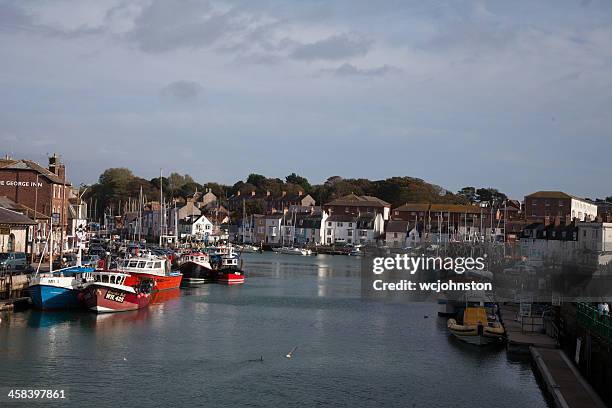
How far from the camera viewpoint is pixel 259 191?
186 meters

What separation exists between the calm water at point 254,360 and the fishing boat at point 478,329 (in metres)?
0.56

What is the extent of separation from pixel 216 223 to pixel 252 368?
126 meters

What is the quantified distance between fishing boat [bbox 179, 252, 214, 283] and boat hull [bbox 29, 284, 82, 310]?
25926mm

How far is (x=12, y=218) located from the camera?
6019 cm

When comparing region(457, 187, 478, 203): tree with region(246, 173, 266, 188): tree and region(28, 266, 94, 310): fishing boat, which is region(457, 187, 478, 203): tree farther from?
region(28, 266, 94, 310): fishing boat

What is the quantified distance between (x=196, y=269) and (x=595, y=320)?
48.5 metres

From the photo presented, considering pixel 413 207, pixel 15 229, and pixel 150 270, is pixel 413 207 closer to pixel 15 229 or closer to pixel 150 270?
pixel 15 229

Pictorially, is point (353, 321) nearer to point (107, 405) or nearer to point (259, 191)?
point (107, 405)

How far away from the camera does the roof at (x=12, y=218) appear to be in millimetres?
59281

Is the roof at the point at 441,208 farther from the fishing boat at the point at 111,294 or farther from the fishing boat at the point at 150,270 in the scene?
the fishing boat at the point at 111,294

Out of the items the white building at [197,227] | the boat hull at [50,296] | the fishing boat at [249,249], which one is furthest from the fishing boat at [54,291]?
the white building at [197,227]

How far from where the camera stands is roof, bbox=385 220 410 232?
141 m

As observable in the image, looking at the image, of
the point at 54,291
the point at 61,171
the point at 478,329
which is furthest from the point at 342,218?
the point at 478,329

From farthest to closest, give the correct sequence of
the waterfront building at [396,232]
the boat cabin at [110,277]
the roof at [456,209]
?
the roof at [456,209], the waterfront building at [396,232], the boat cabin at [110,277]
